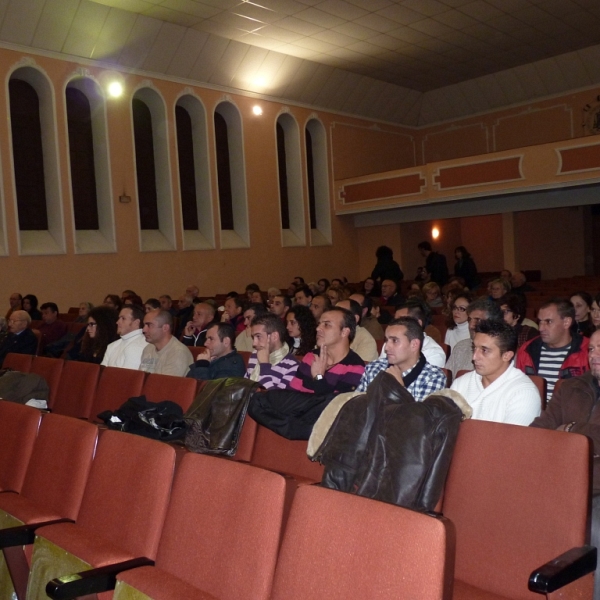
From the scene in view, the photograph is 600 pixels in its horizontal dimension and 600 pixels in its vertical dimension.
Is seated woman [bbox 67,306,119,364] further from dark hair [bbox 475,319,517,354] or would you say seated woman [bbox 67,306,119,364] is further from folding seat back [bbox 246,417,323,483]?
dark hair [bbox 475,319,517,354]

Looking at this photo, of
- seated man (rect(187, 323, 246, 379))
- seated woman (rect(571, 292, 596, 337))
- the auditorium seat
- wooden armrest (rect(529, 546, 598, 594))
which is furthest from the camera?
seated woman (rect(571, 292, 596, 337))

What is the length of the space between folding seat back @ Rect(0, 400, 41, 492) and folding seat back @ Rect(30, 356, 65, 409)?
1.62 meters

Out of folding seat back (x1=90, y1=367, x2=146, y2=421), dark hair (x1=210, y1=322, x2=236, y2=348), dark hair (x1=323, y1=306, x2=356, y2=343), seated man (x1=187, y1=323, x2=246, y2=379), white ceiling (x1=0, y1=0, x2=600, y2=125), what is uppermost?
white ceiling (x1=0, y1=0, x2=600, y2=125)

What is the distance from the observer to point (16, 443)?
111 inches

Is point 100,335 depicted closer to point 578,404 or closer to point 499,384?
point 499,384

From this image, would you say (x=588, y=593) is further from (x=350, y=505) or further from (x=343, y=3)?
(x=343, y=3)

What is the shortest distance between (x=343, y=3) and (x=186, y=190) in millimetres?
4222

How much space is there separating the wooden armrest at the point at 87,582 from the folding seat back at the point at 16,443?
104cm

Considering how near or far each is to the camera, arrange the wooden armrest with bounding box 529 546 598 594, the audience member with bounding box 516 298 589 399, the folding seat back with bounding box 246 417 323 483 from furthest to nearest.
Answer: the audience member with bounding box 516 298 589 399, the folding seat back with bounding box 246 417 323 483, the wooden armrest with bounding box 529 546 598 594

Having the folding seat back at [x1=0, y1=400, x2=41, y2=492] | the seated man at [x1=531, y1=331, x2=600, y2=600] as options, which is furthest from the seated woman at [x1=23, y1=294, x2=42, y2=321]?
the seated man at [x1=531, y1=331, x2=600, y2=600]

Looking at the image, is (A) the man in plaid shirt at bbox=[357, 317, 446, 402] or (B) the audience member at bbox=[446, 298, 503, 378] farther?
Answer: (B) the audience member at bbox=[446, 298, 503, 378]

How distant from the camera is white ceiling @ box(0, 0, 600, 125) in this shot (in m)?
9.93

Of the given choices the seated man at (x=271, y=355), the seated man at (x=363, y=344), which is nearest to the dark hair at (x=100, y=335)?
the seated man at (x=271, y=355)

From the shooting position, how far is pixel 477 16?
1102cm
